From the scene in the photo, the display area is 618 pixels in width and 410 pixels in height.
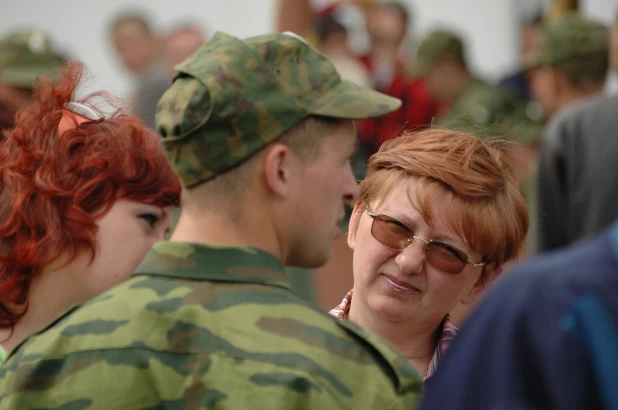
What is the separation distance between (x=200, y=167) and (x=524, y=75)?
19.5 feet

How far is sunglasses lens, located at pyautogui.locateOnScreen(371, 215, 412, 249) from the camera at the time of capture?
2645 millimetres

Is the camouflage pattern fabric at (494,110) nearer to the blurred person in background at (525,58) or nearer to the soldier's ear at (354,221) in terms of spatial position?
the blurred person in background at (525,58)

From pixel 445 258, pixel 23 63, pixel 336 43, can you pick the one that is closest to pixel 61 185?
pixel 445 258

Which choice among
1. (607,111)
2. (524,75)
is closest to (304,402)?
(607,111)

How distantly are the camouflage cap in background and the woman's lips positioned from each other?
3193mm

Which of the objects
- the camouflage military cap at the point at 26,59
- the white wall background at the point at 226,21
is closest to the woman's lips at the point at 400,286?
the camouflage military cap at the point at 26,59

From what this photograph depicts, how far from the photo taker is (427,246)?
2.64m

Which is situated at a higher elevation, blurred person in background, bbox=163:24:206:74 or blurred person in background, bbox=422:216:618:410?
blurred person in background, bbox=422:216:618:410

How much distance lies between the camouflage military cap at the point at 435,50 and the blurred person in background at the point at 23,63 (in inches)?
95.2

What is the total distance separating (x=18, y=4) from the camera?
9.80m

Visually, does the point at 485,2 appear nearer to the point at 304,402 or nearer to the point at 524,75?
the point at 524,75

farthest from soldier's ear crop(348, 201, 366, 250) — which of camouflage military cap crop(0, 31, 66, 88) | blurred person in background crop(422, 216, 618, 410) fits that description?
camouflage military cap crop(0, 31, 66, 88)

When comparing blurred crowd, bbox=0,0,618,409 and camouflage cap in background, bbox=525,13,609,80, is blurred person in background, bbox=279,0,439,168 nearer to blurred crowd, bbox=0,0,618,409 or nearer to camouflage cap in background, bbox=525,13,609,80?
camouflage cap in background, bbox=525,13,609,80

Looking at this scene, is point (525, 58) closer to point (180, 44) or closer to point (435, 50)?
point (435, 50)
